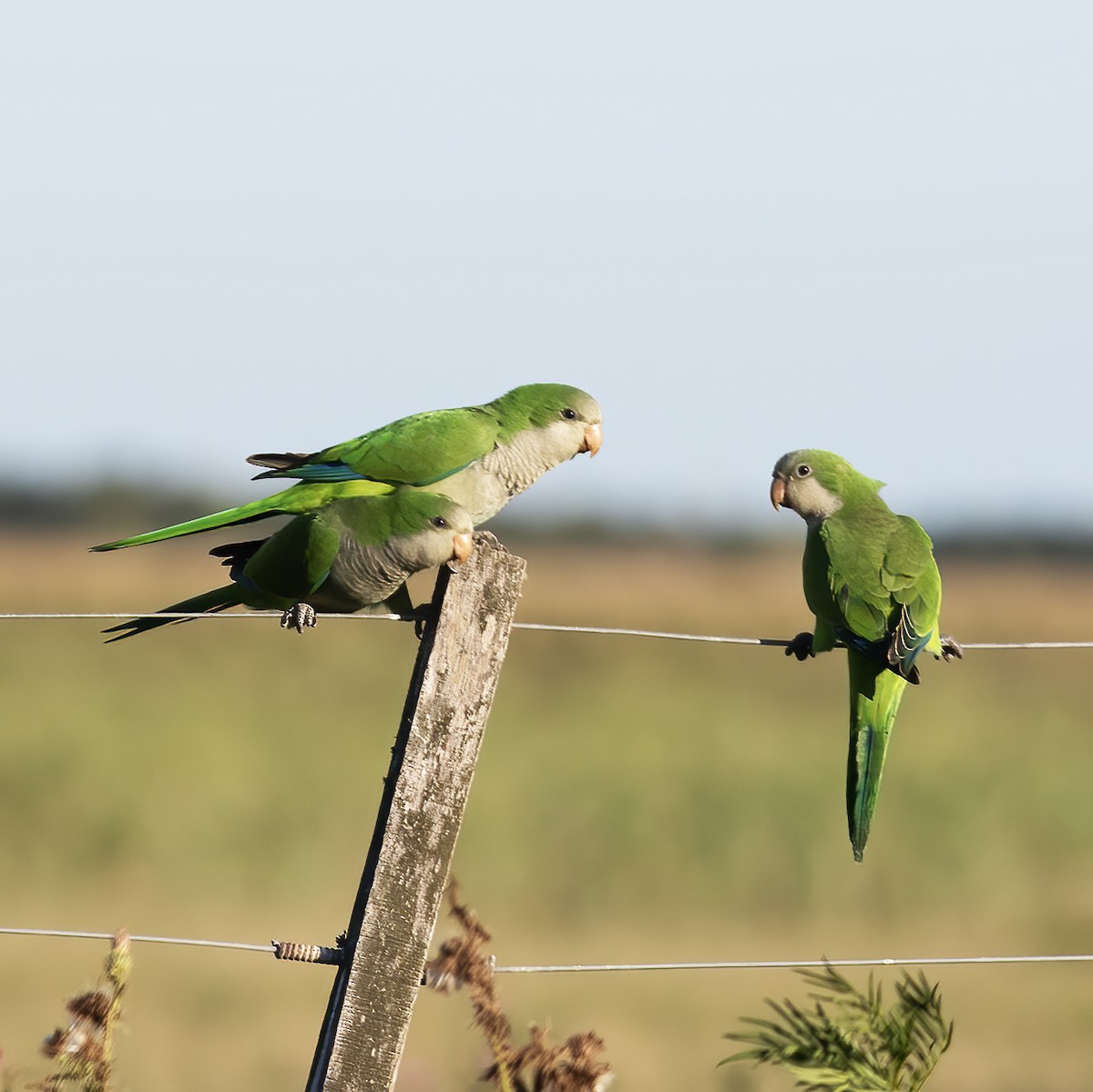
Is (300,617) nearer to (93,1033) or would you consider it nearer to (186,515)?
(93,1033)

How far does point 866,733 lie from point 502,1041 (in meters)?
1.56

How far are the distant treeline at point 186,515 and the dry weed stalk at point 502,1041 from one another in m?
33.0

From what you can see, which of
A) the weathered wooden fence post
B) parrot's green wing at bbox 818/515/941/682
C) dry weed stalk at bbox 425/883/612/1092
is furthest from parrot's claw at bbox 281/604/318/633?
parrot's green wing at bbox 818/515/941/682

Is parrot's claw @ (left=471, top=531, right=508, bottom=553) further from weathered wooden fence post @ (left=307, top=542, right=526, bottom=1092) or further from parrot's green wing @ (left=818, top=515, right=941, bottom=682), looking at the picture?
parrot's green wing @ (left=818, top=515, right=941, bottom=682)

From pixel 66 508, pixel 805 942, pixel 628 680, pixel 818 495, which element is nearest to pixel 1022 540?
pixel 66 508

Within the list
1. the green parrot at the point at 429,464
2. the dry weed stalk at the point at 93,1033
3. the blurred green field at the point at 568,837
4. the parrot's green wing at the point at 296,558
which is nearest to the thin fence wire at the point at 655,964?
the dry weed stalk at the point at 93,1033

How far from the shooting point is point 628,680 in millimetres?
13469

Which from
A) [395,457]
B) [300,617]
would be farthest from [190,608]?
[300,617]

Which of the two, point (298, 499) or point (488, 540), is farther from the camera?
point (298, 499)

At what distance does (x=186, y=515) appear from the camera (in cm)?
3984

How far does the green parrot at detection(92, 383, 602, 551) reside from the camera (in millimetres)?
4727

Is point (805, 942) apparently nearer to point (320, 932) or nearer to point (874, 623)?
point (320, 932)

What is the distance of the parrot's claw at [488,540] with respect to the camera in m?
3.54

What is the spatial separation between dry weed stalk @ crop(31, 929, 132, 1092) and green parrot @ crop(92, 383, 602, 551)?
→ 1581mm
